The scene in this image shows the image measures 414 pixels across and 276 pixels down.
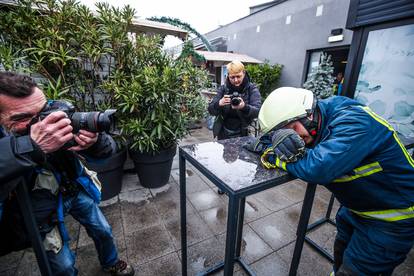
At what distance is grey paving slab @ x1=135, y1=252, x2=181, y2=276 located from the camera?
1993 millimetres

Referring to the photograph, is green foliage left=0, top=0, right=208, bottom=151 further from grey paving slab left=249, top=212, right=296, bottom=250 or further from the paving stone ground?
grey paving slab left=249, top=212, right=296, bottom=250

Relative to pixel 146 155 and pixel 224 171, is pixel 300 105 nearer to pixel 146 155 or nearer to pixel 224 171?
pixel 224 171

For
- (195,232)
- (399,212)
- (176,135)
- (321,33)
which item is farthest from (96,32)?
(321,33)

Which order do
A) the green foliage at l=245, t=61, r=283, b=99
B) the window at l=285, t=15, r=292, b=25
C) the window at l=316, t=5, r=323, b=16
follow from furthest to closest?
the green foliage at l=245, t=61, r=283, b=99, the window at l=285, t=15, r=292, b=25, the window at l=316, t=5, r=323, b=16

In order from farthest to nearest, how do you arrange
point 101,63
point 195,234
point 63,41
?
point 101,63
point 63,41
point 195,234

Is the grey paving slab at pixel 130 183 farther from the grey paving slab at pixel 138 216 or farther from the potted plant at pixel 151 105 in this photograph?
the grey paving slab at pixel 138 216

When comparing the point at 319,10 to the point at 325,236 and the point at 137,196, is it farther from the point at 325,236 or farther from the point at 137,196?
the point at 137,196

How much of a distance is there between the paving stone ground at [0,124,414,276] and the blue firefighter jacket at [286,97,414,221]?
1224 millimetres

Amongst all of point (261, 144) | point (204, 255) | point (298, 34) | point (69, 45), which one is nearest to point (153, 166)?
point (204, 255)

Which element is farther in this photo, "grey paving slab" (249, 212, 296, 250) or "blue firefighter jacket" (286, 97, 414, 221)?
"grey paving slab" (249, 212, 296, 250)

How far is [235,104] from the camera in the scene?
2.68 m

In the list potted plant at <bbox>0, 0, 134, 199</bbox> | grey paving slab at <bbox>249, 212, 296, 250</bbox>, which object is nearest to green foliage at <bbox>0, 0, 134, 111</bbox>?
potted plant at <bbox>0, 0, 134, 199</bbox>

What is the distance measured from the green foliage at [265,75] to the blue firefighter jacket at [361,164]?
32.1ft

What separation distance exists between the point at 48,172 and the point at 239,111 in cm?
218
